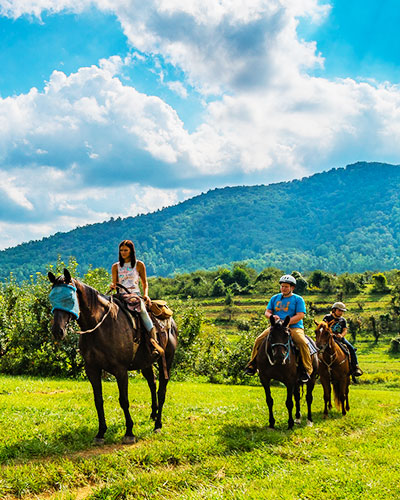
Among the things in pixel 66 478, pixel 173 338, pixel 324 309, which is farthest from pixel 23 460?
pixel 324 309

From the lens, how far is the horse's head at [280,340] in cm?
988

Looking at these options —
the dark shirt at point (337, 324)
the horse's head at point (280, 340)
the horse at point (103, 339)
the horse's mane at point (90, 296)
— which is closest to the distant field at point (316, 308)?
the dark shirt at point (337, 324)

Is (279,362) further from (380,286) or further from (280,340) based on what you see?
(380,286)

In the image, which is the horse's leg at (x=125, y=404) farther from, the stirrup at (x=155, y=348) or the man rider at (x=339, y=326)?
the man rider at (x=339, y=326)

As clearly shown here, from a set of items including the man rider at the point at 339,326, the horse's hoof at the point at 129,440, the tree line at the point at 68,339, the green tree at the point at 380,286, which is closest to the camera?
the horse's hoof at the point at 129,440

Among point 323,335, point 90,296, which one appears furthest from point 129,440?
point 323,335

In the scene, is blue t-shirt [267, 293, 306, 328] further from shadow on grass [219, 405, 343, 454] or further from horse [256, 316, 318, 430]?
shadow on grass [219, 405, 343, 454]

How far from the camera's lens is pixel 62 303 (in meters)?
7.06

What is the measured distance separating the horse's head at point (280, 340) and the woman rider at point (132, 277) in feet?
9.60

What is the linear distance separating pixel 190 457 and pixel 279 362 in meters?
3.61

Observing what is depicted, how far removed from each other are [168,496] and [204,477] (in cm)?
97

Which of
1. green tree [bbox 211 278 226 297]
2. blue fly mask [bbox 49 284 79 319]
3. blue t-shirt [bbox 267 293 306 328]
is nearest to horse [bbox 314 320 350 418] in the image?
blue t-shirt [bbox 267 293 306 328]

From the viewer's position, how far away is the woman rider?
9.27m

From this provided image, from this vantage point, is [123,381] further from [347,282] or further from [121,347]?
[347,282]
